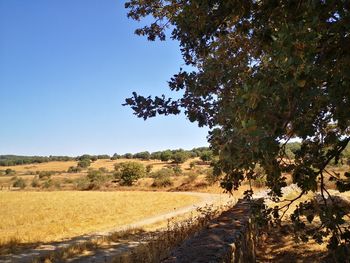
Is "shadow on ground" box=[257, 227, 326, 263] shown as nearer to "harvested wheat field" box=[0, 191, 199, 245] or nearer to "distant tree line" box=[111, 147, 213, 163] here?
"harvested wheat field" box=[0, 191, 199, 245]

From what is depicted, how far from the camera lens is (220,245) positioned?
553 cm

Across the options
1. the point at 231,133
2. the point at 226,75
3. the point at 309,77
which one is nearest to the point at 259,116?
the point at 231,133

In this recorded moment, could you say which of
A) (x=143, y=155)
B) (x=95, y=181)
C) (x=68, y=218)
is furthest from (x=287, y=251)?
(x=143, y=155)

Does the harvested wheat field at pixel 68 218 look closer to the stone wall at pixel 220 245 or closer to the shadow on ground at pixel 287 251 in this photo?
the shadow on ground at pixel 287 251

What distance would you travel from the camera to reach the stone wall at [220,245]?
5036 mm

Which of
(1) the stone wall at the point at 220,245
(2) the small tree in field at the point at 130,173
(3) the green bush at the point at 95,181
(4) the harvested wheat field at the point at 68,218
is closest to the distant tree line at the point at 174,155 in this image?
(2) the small tree in field at the point at 130,173

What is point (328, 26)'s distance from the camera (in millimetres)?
3328

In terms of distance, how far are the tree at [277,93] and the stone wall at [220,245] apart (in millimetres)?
1295

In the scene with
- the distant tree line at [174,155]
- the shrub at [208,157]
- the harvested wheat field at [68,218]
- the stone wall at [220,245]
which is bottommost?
the harvested wheat field at [68,218]

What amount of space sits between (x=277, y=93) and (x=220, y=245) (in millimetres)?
3600

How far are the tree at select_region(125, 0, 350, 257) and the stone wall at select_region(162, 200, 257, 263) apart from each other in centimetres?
129

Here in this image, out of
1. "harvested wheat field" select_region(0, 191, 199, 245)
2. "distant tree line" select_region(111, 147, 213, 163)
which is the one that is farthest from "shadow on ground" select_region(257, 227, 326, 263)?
"distant tree line" select_region(111, 147, 213, 163)

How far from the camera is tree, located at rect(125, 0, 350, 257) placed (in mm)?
2400

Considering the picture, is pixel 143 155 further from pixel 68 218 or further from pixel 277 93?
pixel 277 93
